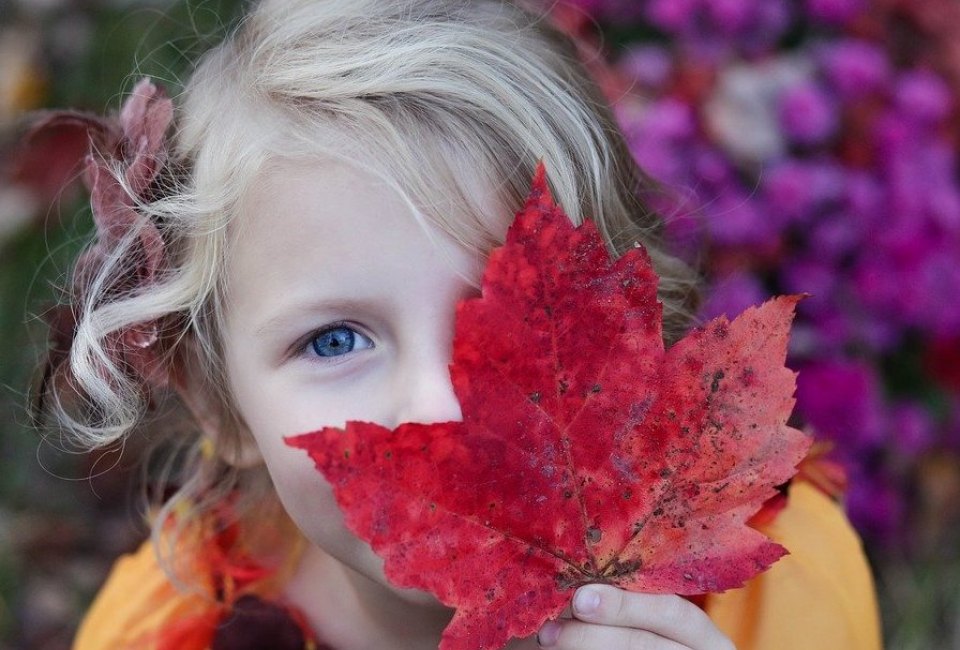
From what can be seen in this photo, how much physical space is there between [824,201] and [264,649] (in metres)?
1.26

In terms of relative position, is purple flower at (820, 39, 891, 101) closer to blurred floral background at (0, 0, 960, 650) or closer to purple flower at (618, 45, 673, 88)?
blurred floral background at (0, 0, 960, 650)

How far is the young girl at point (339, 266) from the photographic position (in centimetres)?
88

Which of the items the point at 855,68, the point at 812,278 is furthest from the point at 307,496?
the point at 855,68

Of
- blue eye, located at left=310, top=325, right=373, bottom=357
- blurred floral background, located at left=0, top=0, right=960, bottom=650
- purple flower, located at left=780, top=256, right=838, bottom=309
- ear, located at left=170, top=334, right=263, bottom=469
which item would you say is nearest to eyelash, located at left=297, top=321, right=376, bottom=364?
blue eye, located at left=310, top=325, right=373, bottom=357

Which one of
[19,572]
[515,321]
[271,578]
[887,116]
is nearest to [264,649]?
[271,578]

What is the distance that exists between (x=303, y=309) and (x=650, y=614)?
1.31 ft

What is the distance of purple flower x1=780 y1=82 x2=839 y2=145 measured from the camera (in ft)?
6.01

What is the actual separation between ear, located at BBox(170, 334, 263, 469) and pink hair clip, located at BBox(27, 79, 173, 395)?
0.04 metres

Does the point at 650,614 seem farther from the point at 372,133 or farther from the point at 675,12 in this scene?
the point at 675,12

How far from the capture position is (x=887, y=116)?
6.14 ft

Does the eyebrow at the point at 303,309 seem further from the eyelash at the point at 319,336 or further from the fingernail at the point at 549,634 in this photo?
the fingernail at the point at 549,634

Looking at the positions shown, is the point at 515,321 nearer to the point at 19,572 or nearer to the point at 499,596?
the point at 499,596

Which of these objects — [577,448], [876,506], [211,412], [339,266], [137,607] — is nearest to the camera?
[577,448]

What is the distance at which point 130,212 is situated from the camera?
3.60 ft
